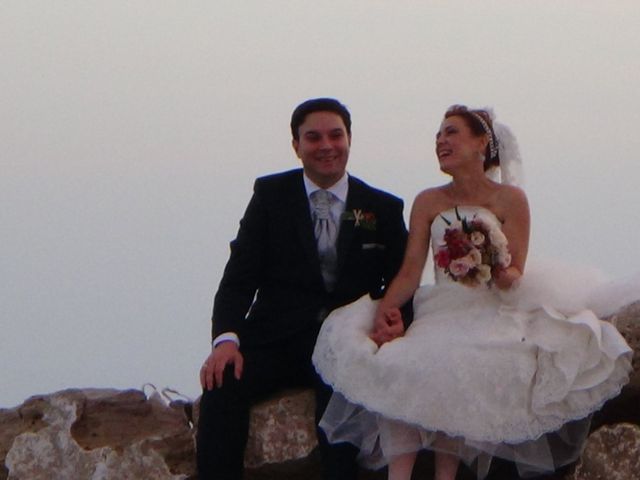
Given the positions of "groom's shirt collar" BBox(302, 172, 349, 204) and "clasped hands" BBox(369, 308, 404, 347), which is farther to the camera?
"groom's shirt collar" BBox(302, 172, 349, 204)

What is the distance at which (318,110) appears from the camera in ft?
32.3

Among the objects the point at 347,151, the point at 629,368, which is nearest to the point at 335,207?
the point at 347,151

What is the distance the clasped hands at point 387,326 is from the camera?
30.7 feet

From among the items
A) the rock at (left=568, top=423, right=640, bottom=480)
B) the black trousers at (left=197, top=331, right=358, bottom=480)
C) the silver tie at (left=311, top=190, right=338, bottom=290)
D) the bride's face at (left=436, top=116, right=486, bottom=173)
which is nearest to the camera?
Result: the rock at (left=568, top=423, right=640, bottom=480)

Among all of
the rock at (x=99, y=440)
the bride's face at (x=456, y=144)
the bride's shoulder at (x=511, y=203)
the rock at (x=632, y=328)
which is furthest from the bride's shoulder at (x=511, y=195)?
the rock at (x=99, y=440)

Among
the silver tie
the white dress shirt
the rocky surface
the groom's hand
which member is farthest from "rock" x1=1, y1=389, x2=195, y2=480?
the white dress shirt

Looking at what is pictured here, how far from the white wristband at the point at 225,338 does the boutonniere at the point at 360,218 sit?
95cm

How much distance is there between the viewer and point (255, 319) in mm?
9898

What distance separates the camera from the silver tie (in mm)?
9891

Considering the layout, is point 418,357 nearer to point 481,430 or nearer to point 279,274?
point 481,430

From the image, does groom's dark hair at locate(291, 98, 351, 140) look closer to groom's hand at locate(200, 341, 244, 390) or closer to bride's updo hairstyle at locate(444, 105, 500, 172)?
bride's updo hairstyle at locate(444, 105, 500, 172)

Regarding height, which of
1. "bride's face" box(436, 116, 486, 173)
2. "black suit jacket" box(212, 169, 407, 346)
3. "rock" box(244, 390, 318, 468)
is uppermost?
"bride's face" box(436, 116, 486, 173)

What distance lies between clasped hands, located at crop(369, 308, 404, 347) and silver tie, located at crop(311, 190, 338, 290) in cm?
49

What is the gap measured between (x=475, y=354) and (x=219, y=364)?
4.81 ft
